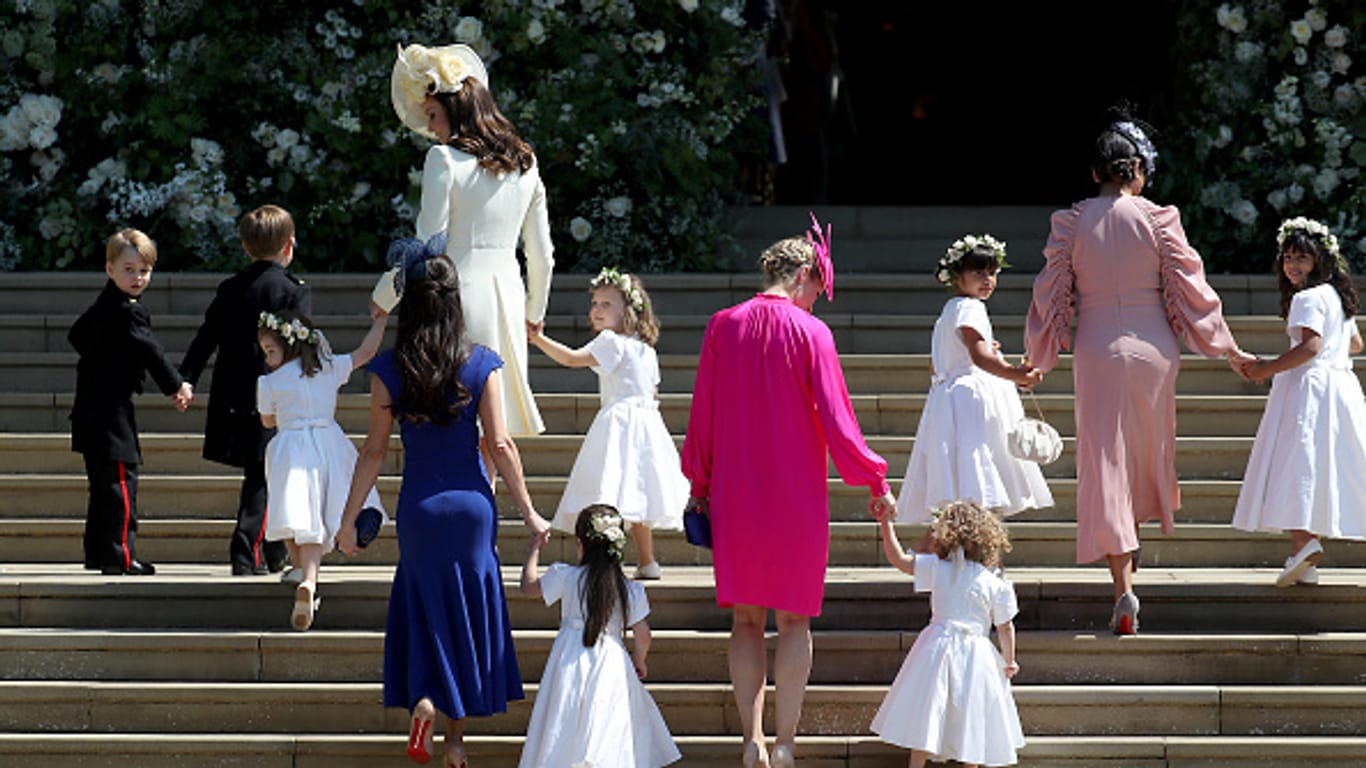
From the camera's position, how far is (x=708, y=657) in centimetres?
767

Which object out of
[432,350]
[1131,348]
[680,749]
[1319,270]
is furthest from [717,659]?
[1319,270]

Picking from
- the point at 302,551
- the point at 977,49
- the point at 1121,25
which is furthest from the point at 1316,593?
the point at 977,49

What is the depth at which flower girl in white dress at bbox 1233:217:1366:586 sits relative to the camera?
785 cm

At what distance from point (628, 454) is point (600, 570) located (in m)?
1.15

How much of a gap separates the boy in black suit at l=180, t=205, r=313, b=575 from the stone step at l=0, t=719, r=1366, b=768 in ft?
3.56

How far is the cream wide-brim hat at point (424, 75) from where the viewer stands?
7.60 metres

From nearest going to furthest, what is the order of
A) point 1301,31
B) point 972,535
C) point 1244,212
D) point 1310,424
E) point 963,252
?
point 972,535
point 1310,424
point 963,252
point 1244,212
point 1301,31

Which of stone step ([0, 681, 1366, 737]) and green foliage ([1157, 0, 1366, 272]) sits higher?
green foliage ([1157, 0, 1366, 272])

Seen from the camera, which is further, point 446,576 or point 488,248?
point 488,248

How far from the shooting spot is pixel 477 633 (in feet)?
23.0

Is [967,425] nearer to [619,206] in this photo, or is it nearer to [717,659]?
[717,659]

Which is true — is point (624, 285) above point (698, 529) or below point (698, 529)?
above

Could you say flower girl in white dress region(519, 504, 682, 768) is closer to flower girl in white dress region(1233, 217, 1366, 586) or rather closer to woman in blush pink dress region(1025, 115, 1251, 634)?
woman in blush pink dress region(1025, 115, 1251, 634)

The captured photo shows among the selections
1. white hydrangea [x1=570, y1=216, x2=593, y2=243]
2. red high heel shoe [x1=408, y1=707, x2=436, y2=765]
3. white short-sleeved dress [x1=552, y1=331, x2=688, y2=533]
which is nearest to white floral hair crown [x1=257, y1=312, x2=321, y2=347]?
white short-sleeved dress [x1=552, y1=331, x2=688, y2=533]
